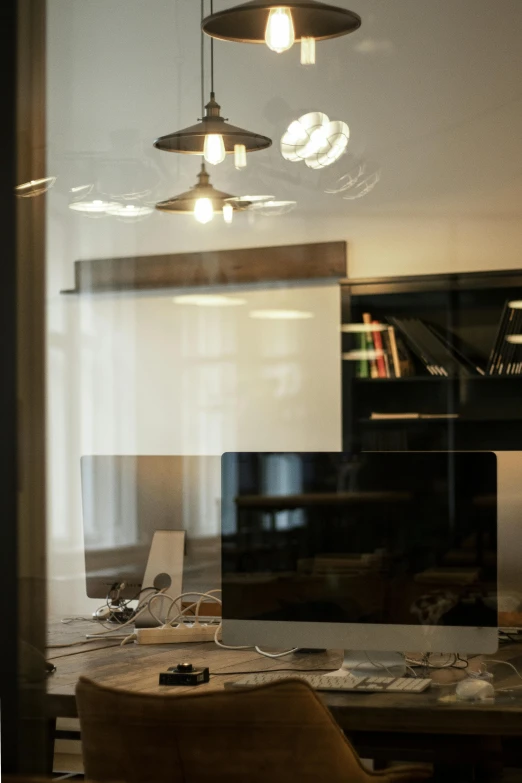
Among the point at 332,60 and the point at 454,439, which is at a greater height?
the point at 332,60

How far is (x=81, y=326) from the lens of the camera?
6.66 feet

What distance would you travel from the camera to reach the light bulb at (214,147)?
77.9 inches

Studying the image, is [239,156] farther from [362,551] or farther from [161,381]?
[362,551]

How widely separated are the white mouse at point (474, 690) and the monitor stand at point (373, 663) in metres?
0.18

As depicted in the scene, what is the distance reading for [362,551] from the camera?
211cm

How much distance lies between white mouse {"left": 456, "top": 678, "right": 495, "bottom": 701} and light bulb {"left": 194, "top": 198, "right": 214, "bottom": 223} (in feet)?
3.27

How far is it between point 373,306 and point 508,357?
29cm

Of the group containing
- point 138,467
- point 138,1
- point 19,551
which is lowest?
point 19,551

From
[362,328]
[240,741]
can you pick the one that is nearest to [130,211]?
[362,328]

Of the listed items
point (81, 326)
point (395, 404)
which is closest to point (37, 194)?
point (81, 326)

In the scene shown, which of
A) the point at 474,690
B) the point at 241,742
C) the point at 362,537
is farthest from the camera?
the point at 362,537

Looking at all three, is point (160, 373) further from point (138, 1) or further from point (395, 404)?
point (138, 1)

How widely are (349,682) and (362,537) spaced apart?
294 mm

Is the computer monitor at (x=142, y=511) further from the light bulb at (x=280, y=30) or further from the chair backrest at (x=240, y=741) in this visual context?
the light bulb at (x=280, y=30)
